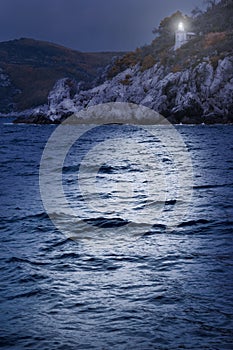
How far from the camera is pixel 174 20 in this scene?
115m

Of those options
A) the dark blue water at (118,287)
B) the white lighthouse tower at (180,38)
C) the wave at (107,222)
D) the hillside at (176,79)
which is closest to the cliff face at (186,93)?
the hillside at (176,79)

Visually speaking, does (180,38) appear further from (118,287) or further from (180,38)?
(118,287)

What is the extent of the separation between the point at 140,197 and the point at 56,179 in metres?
6.36

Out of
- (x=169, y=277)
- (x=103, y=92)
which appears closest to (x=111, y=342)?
(x=169, y=277)

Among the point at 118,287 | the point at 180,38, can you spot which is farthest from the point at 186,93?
the point at 118,287

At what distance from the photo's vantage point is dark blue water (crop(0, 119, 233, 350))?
5.94 m

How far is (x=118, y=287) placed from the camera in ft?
25.2

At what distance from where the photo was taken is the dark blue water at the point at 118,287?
5938 mm

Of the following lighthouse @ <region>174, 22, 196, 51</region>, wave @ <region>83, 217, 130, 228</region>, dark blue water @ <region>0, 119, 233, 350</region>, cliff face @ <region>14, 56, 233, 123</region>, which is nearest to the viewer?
dark blue water @ <region>0, 119, 233, 350</region>

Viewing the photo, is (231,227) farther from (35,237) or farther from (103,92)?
(103,92)

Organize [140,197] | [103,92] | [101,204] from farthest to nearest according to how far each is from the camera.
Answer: [103,92]
[140,197]
[101,204]

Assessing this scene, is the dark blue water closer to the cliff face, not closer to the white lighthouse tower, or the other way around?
the cliff face

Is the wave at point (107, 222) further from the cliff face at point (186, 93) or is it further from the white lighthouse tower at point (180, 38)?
the white lighthouse tower at point (180, 38)

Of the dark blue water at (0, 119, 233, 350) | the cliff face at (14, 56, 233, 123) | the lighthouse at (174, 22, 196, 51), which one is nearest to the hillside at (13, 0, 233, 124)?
the cliff face at (14, 56, 233, 123)
